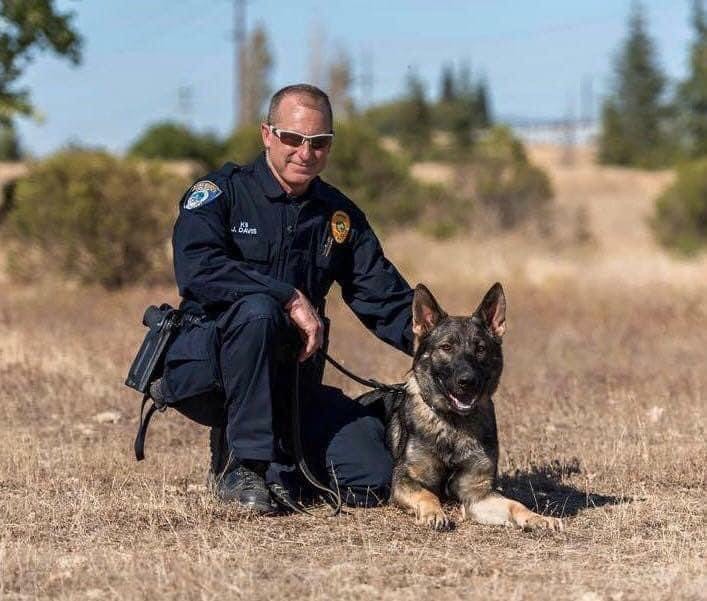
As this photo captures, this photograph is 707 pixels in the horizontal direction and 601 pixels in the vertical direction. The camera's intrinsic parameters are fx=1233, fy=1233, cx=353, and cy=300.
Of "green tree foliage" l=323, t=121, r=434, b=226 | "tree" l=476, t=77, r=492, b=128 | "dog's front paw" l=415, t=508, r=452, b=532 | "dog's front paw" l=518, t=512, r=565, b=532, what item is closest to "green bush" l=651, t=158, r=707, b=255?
"green tree foliage" l=323, t=121, r=434, b=226

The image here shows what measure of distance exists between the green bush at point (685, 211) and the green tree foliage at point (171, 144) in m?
15.9

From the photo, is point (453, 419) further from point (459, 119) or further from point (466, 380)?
point (459, 119)

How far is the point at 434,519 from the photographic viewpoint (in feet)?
16.9

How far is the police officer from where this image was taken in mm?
5316

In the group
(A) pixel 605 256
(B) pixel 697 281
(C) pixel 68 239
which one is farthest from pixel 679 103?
(C) pixel 68 239

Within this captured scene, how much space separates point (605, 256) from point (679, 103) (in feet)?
87.7

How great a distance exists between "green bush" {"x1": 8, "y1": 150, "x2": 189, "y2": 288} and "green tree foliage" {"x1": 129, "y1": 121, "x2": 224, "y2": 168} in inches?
Result: 814

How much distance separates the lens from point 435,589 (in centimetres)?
426

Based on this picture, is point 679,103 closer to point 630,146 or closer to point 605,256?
point 630,146

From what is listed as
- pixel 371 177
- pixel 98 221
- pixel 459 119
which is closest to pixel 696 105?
pixel 459 119

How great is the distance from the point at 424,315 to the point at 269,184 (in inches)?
36.0

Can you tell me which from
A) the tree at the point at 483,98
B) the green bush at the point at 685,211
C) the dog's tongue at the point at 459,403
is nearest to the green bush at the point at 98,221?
the dog's tongue at the point at 459,403

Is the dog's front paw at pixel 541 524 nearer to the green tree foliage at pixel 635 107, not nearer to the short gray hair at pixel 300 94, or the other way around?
the short gray hair at pixel 300 94

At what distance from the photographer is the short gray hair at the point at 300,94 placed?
5.54m
